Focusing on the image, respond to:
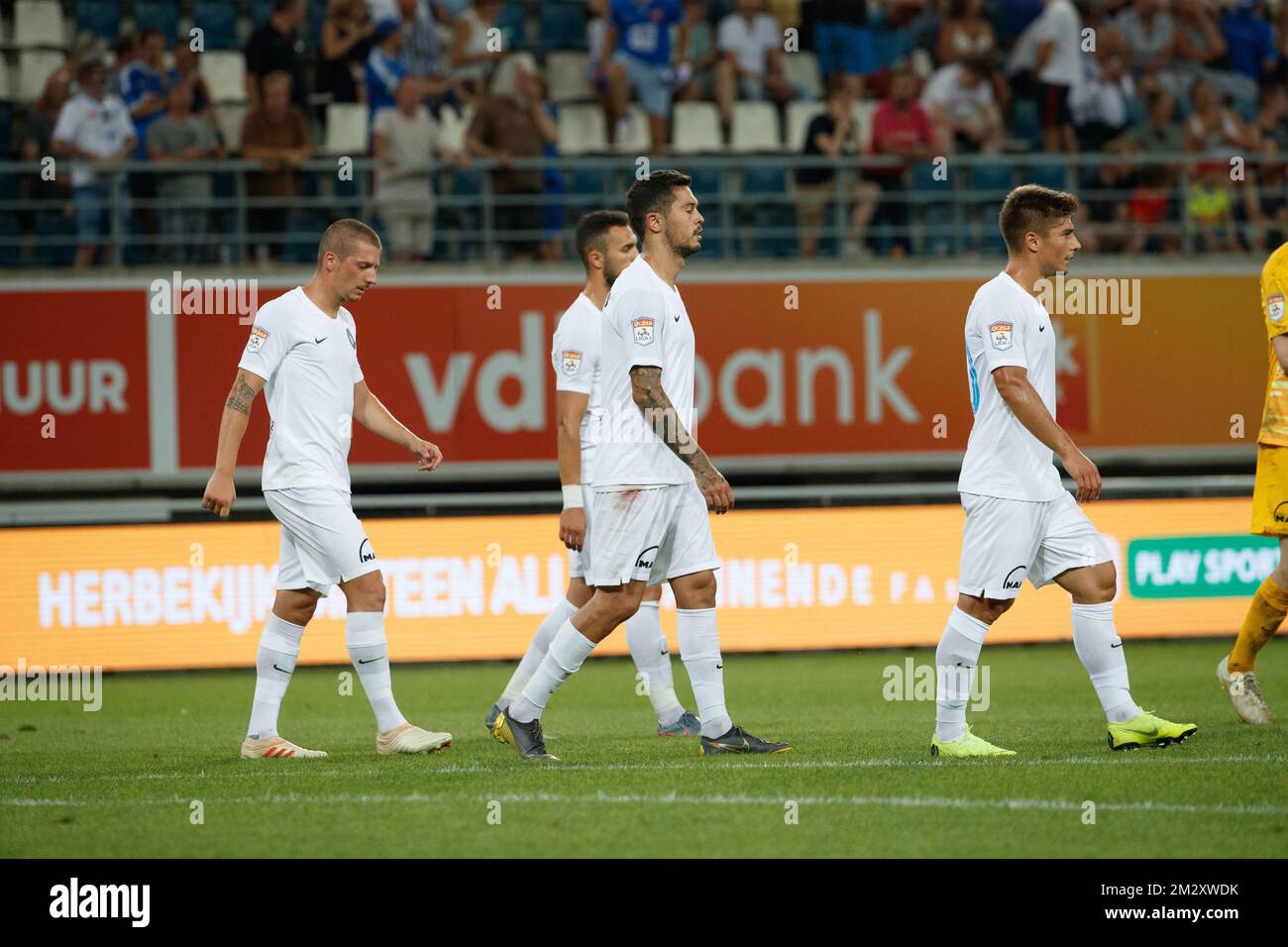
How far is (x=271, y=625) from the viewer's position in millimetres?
7465

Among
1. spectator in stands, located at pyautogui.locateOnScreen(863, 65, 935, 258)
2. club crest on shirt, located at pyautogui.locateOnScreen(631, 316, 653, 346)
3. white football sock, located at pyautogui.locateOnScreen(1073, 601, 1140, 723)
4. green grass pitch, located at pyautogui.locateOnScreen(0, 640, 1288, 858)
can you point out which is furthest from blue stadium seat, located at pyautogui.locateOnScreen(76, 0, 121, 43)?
white football sock, located at pyautogui.locateOnScreen(1073, 601, 1140, 723)

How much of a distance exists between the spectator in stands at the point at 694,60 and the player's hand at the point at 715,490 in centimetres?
1036

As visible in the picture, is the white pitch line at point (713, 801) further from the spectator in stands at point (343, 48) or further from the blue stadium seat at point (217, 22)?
the blue stadium seat at point (217, 22)

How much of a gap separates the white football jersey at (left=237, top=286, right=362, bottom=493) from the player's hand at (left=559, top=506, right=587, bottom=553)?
96 centimetres

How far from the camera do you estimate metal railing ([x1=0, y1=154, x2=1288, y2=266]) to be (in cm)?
1434

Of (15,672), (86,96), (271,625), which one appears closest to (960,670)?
(271,625)

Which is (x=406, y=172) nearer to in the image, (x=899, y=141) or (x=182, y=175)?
(x=182, y=175)

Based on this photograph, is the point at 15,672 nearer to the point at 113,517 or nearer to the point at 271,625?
the point at 113,517

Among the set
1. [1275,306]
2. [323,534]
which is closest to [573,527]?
[323,534]

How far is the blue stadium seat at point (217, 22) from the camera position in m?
16.6

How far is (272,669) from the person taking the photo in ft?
24.3

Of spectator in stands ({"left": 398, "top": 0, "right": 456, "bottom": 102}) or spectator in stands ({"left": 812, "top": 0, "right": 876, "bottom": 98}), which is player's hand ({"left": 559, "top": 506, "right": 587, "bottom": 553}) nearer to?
spectator in stands ({"left": 398, "top": 0, "right": 456, "bottom": 102})
